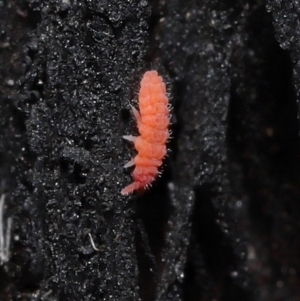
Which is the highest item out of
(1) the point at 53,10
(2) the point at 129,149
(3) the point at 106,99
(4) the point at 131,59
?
(1) the point at 53,10

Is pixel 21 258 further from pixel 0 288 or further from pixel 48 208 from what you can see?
pixel 48 208

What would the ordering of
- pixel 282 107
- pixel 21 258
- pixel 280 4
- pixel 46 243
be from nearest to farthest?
pixel 280 4 → pixel 46 243 → pixel 21 258 → pixel 282 107

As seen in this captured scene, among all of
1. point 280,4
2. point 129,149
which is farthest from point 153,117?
point 280,4

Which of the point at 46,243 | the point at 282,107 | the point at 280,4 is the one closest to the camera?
the point at 280,4
